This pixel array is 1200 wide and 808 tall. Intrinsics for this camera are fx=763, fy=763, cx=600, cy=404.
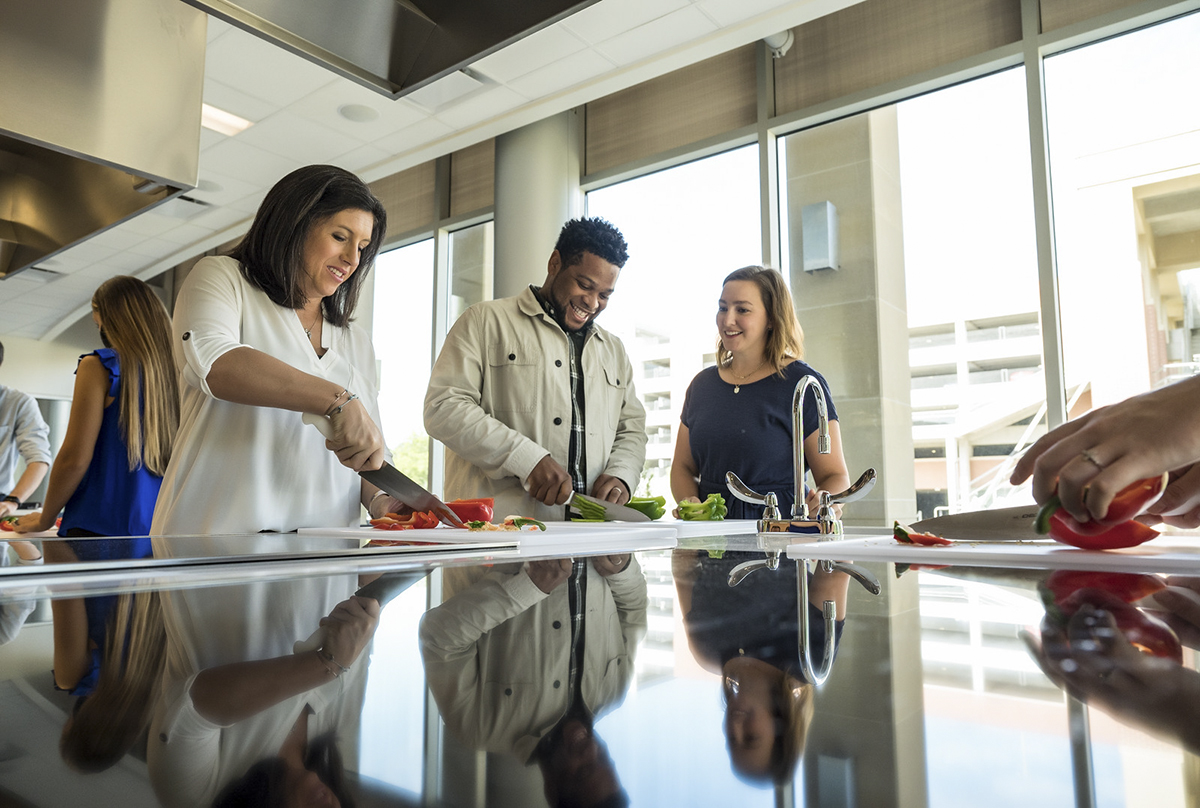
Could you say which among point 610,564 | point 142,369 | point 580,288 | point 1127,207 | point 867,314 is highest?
point 1127,207

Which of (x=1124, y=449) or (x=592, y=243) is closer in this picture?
(x=1124, y=449)

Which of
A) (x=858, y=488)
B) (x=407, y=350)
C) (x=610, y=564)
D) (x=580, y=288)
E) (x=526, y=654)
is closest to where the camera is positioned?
(x=526, y=654)

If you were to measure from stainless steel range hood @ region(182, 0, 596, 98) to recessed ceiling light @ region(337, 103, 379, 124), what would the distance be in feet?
10.7

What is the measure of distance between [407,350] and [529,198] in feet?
6.50

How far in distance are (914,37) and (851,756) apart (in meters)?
4.52

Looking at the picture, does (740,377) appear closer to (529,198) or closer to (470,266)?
(529,198)

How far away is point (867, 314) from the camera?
4.06 meters

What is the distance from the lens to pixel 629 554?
1.09 metres

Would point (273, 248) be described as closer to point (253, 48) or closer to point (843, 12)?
point (253, 48)

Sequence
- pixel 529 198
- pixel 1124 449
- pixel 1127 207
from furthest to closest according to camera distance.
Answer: pixel 529 198 → pixel 1127 207 → pixel 1124 449

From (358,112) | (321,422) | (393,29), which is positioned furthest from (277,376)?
(358,112)

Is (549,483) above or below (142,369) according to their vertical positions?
below

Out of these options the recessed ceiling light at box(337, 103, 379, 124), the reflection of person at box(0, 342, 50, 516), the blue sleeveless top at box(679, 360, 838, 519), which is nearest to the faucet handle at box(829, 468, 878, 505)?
the blue sleeveless top at box(679, 360, 838, 519)

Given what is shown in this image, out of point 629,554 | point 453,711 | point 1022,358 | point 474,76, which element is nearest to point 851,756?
point 453,711
